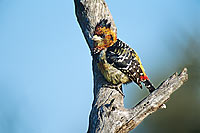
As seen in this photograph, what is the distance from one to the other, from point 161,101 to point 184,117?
6.50 m

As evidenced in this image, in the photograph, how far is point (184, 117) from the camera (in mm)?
10125

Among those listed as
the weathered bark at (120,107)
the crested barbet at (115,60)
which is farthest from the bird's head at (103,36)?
the weathered bark at (120,107)

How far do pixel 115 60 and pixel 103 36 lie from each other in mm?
424

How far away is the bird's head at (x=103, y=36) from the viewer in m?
5.04

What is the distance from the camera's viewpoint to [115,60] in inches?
194

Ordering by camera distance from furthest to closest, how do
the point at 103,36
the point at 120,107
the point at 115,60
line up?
the point at 103,36 → the point at 115,60 → the point at 120,107

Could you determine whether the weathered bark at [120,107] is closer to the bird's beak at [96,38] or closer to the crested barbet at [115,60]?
the crested barbet at [115,60]

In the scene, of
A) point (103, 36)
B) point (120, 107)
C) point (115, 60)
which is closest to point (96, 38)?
point (103, 36)

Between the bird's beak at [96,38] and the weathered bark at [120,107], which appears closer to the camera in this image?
the weathered bark at [120,107]

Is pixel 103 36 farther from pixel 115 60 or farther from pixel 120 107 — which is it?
pixel 120 107

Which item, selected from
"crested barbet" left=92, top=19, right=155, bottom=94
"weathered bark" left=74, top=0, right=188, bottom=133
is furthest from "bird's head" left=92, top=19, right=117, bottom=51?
"weathered bark" left=74, top=0, right=188, bottom=133

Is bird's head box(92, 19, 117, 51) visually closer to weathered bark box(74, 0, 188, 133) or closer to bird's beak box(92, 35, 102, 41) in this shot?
bird's beak box(92, 35, 102, 41)

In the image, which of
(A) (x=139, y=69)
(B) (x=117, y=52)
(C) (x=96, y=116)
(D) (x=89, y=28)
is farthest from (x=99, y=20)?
(C) (x=96, y=116)

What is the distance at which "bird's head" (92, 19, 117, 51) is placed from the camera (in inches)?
198
